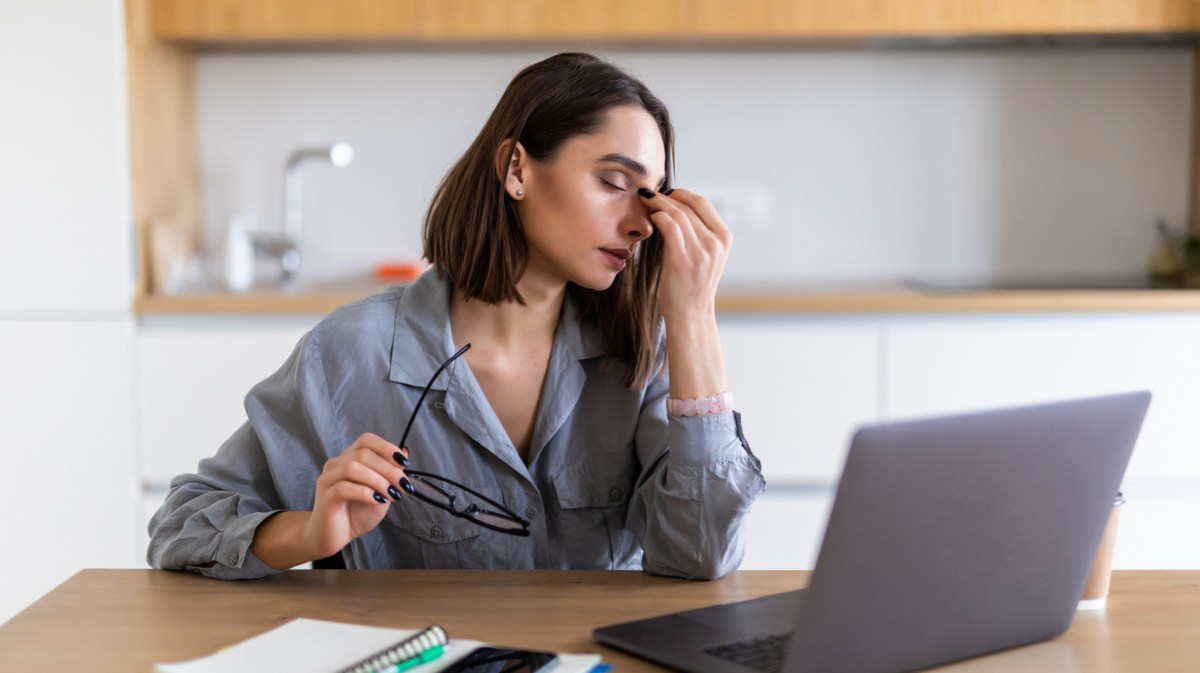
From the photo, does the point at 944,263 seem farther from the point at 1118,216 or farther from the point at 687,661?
the point at 687,661

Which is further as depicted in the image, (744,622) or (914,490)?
(744,622)

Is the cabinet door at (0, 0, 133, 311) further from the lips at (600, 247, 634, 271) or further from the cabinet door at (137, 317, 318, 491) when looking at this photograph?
the lips at (600, 247, 634, 271)

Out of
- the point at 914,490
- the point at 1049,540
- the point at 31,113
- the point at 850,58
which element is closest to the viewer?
the point at 914,490

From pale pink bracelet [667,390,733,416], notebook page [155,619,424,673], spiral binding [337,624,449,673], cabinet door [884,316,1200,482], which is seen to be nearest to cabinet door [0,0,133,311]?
cabinet door [884,316,1200,482]

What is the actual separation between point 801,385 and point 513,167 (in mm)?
1454

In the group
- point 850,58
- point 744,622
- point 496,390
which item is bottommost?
point 744,622

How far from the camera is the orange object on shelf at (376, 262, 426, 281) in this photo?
332 centimetres

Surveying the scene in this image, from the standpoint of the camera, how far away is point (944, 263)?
342cm

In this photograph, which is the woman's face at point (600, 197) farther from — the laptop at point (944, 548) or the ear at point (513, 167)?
the laptop at point (944, 548)

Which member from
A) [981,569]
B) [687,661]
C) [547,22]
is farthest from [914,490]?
[547,22]

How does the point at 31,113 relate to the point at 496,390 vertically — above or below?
above

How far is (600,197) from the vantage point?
4.91 feet

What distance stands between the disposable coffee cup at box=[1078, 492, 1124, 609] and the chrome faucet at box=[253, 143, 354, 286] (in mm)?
2398

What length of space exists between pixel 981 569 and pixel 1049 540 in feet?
0.24
